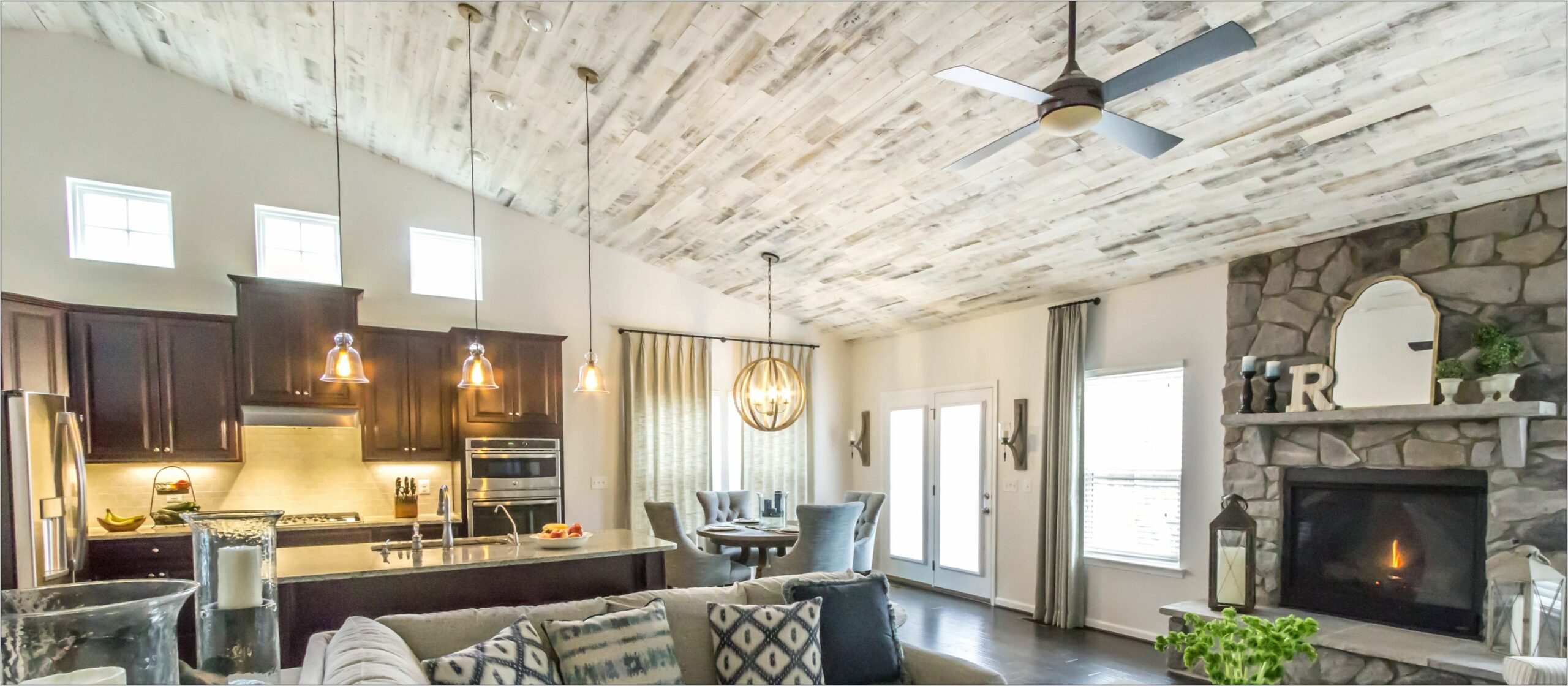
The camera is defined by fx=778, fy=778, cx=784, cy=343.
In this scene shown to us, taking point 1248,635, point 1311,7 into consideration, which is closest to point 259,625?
point 1248,635

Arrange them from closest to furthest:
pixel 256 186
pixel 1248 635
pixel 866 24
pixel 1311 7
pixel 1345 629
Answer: pixel 1248 635 < pixel 1311 7 < pixel 866 24 < pixel 1345 629 < pixel 256 186

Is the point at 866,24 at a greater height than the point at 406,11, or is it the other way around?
the point at 406,11

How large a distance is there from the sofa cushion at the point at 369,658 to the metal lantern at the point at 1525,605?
15.6 ft

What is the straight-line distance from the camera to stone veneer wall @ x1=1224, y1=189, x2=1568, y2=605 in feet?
12.6

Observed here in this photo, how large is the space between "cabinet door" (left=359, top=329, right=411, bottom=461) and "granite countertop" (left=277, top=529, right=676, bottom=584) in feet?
5.58

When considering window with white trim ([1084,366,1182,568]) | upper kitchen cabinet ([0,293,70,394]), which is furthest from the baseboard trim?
upper kitchen cabinet ([0,293,70,394])

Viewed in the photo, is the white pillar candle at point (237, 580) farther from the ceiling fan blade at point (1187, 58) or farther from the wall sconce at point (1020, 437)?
the wall sconce at point (1020, 437)

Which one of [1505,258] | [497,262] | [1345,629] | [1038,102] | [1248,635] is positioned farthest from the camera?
[497,262]

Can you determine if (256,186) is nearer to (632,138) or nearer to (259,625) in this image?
(632,138)

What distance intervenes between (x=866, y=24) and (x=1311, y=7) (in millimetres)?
1723

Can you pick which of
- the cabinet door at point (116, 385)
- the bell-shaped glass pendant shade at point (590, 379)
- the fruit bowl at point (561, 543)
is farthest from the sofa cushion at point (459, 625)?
the cabinet door at point (116, 385)

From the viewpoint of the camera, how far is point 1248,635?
202cm

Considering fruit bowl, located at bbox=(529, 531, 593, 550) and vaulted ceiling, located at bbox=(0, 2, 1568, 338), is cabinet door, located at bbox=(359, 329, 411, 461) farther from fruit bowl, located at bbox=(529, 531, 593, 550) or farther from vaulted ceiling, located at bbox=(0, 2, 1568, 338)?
fruit bowl, located at bbox=(529, 531, 593, 550)

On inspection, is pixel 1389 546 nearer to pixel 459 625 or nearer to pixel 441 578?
pixel 459 625
